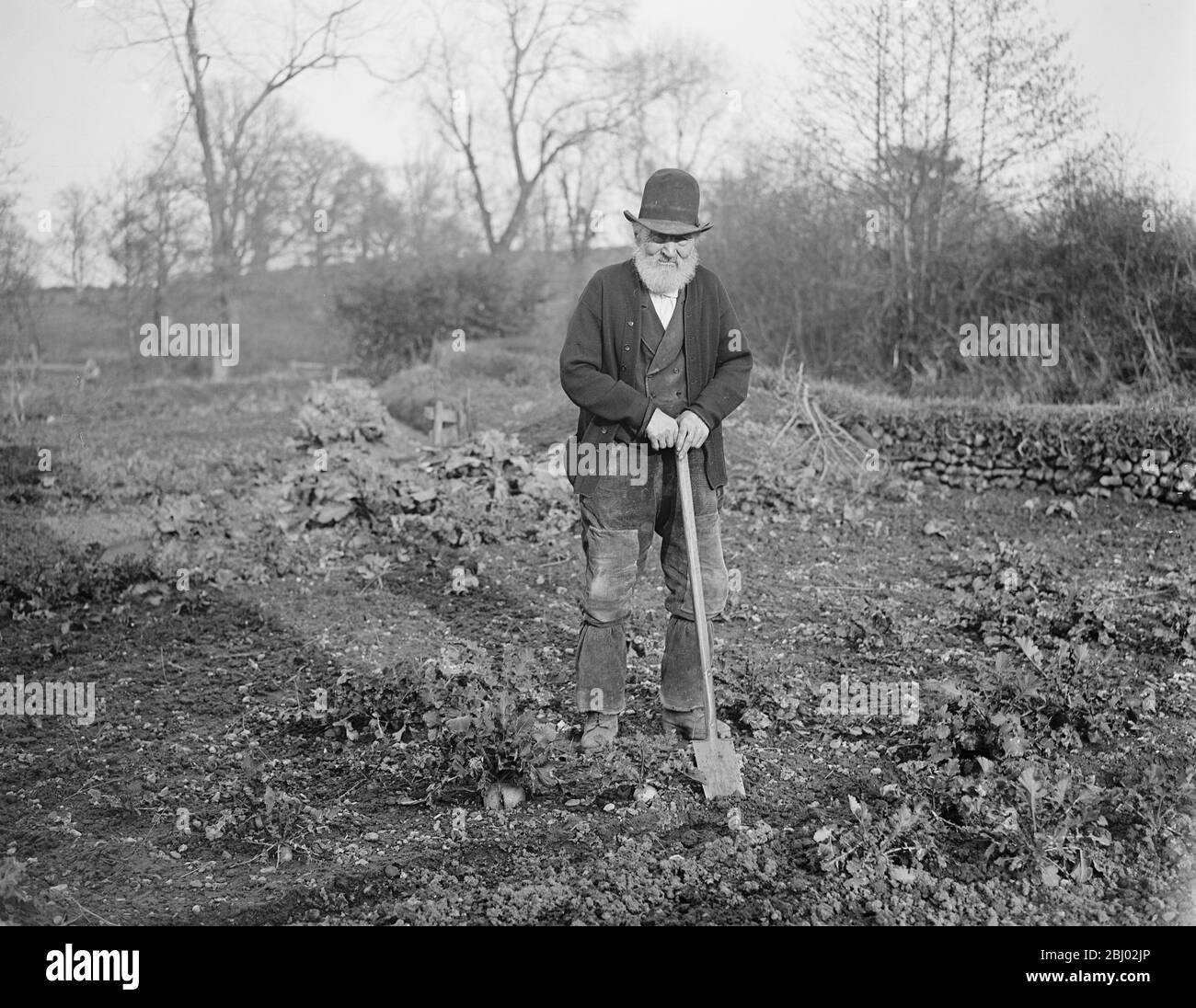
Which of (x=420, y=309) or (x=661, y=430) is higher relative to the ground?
(x=420, y=309)

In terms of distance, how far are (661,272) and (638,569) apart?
1105mm

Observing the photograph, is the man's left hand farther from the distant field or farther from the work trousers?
the distant field
